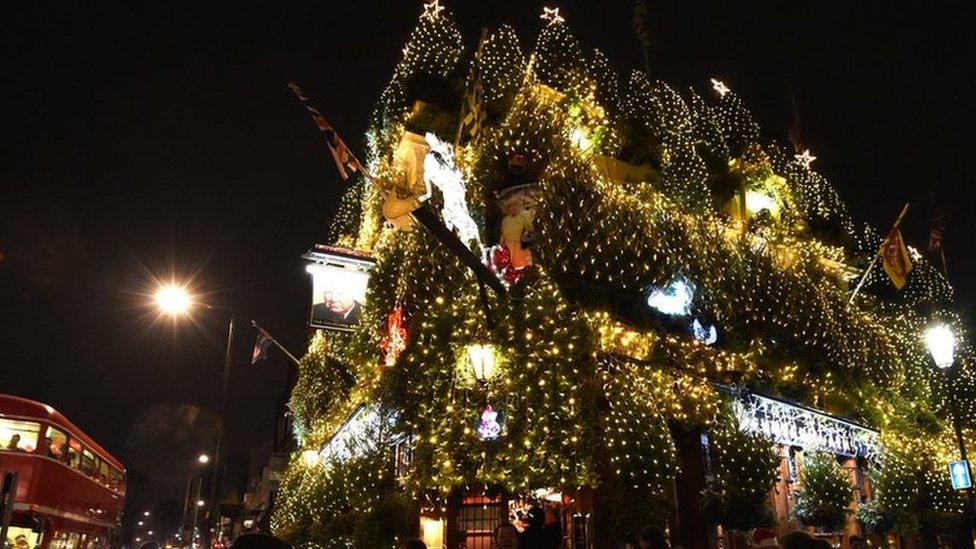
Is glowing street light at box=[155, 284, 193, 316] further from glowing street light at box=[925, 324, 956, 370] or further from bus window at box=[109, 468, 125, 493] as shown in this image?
glowing street light at box=[925, 324, 956, 370]

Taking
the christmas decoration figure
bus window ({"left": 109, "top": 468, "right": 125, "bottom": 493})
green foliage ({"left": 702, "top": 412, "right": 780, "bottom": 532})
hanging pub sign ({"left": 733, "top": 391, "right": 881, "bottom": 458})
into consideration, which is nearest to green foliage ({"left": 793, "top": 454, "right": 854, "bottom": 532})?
hanging pub sign ({"left": 733, "top": 391, "right": 881, "bottom": 458})

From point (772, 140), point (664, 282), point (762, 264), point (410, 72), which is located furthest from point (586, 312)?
point (772, 140)

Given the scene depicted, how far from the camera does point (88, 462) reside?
61.9ft

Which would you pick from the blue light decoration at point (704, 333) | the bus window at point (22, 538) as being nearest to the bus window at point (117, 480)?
the bus window at point (22, 538)

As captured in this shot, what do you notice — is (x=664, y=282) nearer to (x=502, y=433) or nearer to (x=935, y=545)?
(x=502, y=433)

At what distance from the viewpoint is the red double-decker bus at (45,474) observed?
14641 mm

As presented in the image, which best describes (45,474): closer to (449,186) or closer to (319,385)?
(449,186)

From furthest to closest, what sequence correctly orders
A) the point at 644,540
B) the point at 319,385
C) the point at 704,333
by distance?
the point at 319,385 < the point at 704,333 < the point at 644,540

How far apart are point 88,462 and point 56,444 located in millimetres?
3257

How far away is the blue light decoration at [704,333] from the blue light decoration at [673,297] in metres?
0.97

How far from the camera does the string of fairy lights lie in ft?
52.0

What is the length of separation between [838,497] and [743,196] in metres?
10.3

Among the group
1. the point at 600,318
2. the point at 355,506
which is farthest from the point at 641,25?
the point at 355,506

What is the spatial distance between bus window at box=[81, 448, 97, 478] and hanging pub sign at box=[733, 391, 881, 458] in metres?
17.3
